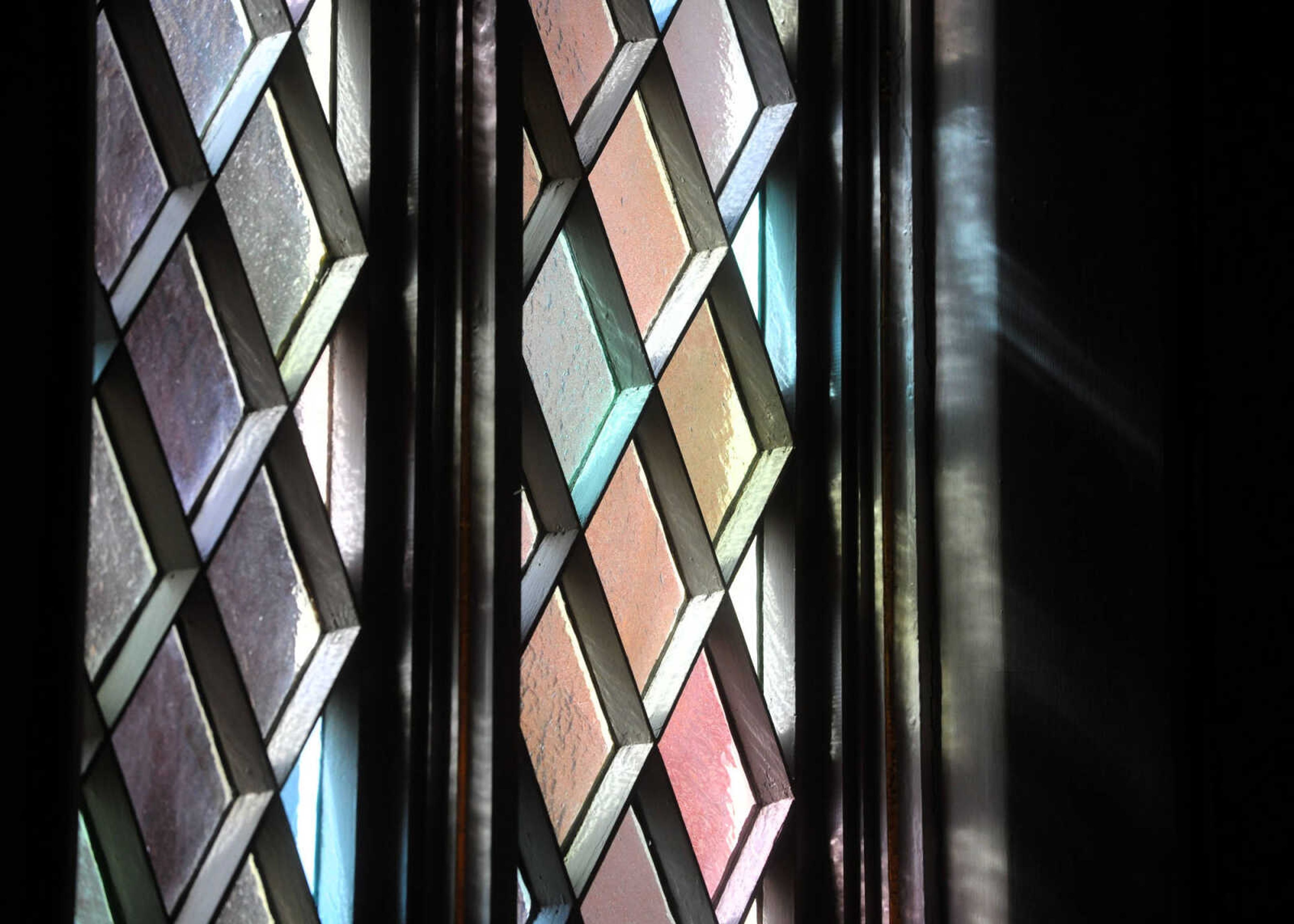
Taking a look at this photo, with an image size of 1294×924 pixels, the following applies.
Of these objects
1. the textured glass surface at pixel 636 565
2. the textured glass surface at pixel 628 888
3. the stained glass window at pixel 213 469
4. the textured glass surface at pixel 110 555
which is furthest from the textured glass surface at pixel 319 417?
the textured glass surface at pixel 628 888

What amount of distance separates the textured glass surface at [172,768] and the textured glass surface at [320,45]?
16.7 inches

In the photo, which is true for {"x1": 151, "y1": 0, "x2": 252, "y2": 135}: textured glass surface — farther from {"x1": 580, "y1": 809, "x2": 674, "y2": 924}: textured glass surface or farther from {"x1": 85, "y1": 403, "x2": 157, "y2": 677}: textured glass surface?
{"x1": 580, "y1": 809, "x2": 674, "y2": 924}: textured glass surface

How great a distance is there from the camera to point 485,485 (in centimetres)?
92

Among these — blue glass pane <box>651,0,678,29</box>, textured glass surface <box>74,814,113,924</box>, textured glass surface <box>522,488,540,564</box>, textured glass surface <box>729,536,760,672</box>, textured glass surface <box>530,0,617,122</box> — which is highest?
blue glass pane <box>651,0,678,29</box>

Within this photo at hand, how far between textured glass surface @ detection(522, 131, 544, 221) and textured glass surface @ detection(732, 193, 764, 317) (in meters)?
0.23

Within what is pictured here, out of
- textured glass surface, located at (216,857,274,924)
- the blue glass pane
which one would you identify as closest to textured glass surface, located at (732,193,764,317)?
the blue glass pane

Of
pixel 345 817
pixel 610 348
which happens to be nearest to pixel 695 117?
pixel 610 348

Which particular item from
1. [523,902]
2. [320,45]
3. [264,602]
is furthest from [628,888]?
[320,45]

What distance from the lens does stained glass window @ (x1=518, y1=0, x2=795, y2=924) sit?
3.34 feet

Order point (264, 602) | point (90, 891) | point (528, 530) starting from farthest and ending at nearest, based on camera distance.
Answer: point (528, 530), point (264, 602), point (90, 891)

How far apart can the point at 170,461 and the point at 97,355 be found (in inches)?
3.7

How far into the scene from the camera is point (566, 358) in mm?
1071

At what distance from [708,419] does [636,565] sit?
0.51 ft

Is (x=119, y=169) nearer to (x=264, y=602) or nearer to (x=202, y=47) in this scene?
(x=202, y=47)
